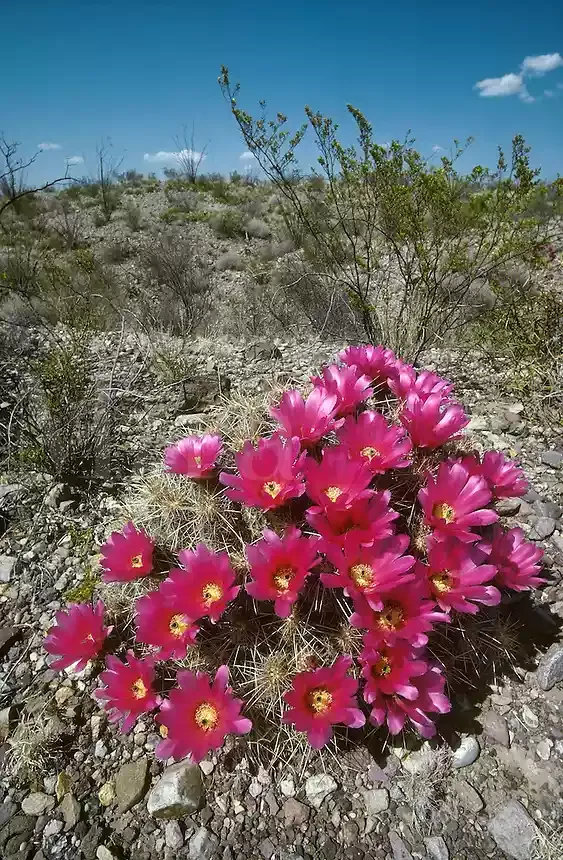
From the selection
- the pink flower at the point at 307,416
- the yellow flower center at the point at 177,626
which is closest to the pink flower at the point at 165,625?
the yellow flower center at the point at 177,626

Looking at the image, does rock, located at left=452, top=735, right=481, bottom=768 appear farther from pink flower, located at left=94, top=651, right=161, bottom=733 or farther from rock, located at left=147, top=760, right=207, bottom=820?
pink flower, located at left=94, top=651, right=161, bottom=733

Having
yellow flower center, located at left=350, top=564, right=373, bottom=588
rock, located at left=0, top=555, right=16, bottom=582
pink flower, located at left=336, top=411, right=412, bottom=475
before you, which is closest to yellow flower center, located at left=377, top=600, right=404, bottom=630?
yellow flower center, located at left=350, top=564, right=373, bottom=588

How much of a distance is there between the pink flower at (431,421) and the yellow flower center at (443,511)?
0.20m

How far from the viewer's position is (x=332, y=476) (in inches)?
58.7

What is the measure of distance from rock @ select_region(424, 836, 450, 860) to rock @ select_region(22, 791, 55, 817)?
1.06 m

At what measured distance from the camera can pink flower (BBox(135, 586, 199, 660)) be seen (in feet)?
4.82

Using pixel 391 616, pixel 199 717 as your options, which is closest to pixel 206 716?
pixel 199 717

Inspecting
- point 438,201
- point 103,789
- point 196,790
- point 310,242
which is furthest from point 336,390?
point 310,242

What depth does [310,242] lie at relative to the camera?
32.9ft

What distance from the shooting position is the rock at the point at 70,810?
1.48m

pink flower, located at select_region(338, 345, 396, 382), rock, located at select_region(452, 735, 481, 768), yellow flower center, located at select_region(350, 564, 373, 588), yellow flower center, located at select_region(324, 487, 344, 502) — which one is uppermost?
pink flower, located at select_region(338, 345, 396, 382)

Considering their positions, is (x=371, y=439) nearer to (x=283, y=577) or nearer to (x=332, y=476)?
(x=332, y=476)

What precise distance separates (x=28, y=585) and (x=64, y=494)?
0.51 m

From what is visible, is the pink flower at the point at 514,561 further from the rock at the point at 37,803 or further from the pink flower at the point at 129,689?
the rock at the point at 37,803
